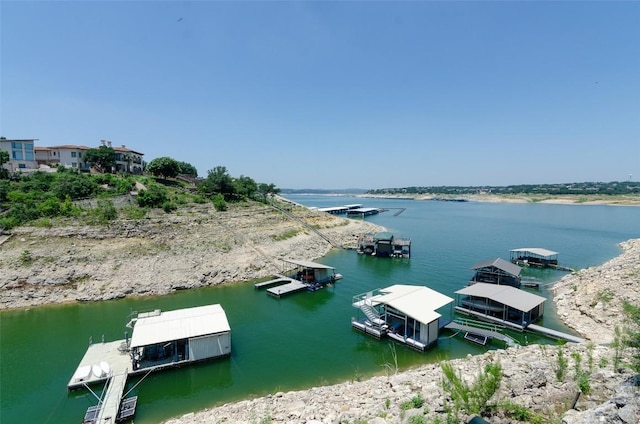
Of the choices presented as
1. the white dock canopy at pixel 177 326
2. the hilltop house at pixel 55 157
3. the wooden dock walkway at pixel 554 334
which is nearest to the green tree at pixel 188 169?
the hilltop house at pixel 55 157

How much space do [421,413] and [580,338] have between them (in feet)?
61.0

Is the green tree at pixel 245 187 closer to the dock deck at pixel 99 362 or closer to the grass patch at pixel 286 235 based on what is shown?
the grass patch at pixel 286 235

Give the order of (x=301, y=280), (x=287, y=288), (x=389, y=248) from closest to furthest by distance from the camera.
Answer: (x=287, y=288)
(x=301, y=280)
(x=389, y=248)

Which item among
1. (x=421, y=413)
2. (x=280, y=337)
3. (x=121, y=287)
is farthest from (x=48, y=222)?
(x=421, y=413)

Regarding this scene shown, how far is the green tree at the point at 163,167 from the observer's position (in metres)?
66.2

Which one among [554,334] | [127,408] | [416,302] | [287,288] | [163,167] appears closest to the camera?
[127,408]

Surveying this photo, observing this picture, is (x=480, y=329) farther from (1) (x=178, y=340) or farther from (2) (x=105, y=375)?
(2) (x=105, y=375)

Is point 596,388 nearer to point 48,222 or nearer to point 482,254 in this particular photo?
point 482,254

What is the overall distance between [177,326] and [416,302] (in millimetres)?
16411

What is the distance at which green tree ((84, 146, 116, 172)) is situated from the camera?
204 feet

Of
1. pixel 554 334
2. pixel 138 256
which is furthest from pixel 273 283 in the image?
pixel 554 334

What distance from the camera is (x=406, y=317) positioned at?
22.6m

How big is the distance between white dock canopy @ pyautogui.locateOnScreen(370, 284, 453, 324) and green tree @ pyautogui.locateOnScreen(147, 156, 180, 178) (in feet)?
188

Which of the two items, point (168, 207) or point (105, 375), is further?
point (168, 207)
